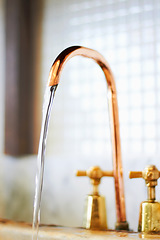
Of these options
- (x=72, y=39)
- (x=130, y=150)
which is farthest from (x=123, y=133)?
(x=72, y=39)

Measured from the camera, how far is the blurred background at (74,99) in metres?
1.11

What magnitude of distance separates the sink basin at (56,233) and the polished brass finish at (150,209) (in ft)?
0.11

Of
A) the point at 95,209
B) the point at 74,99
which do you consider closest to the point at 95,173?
the point at 95,209

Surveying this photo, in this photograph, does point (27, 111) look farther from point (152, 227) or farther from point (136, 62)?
point (152, 227)

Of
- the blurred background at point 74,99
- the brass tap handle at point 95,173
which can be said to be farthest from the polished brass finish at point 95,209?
the blurred background at point 74,99

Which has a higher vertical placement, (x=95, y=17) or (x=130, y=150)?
(x=95, y=17)

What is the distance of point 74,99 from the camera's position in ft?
4.14

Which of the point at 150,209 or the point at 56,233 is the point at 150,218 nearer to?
the point at 150,209

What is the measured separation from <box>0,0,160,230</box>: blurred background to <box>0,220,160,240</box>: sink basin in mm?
303

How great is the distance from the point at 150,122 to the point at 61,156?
0.99 feet

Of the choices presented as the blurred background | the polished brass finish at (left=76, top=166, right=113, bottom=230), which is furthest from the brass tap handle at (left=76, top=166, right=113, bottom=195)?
the blurred background

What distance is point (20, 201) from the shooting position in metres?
1.25

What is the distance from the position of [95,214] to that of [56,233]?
102mm

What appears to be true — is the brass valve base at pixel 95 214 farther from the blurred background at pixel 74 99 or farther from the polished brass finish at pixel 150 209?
the blurred background at pixel 74 99
